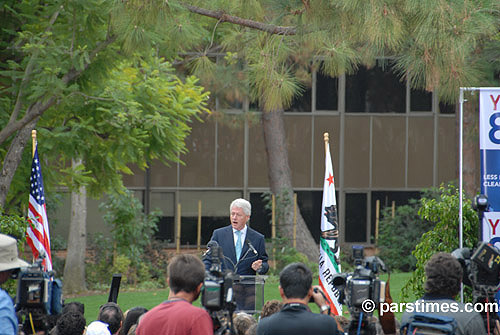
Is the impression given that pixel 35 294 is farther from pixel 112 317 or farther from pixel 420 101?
pixel 420 101

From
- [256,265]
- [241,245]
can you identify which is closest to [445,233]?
[241,245]

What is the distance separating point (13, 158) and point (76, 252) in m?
7.43

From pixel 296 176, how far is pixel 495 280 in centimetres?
1882

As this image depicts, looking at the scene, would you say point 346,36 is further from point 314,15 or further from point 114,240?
point 114,240

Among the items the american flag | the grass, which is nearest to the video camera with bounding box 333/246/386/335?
the american flag

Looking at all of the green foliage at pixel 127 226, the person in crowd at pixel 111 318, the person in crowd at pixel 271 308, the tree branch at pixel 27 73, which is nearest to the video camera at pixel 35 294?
the person in crowd at pixel 111 318

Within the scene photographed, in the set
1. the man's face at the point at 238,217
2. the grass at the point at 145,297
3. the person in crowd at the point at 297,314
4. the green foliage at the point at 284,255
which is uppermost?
the man's face at the point at 238,217

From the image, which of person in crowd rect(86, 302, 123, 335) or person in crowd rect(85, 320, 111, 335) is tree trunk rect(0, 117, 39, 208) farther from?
person in crowd rect(85, 320, 111, 335)

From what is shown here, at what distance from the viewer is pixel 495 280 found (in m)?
5.28

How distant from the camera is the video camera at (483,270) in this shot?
16.9 ft

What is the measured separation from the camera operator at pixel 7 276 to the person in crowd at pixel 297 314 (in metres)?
1.45

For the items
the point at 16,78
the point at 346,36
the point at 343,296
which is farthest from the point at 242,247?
the point at 16,78

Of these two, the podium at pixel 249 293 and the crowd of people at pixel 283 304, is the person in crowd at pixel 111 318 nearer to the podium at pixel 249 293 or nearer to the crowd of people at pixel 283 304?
the podium at pixel 249 293

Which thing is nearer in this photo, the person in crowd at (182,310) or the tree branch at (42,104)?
the person in crowd at (182,310)
